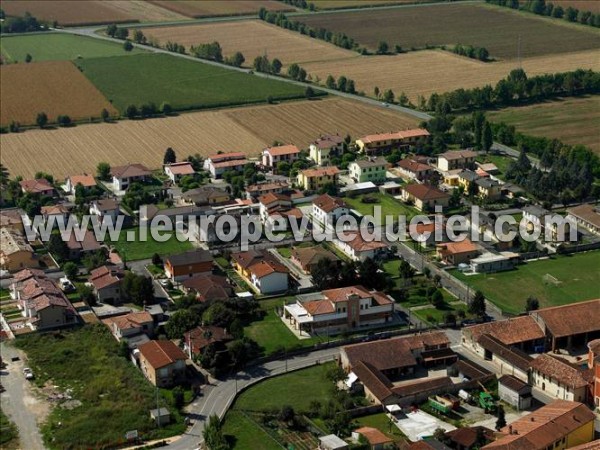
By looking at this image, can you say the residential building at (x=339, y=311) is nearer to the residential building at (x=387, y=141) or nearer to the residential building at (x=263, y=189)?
the residential building at (x=263, y=189)

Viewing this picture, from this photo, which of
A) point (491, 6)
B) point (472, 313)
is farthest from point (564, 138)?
point (491, 6)

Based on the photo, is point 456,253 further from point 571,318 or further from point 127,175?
point 127,175

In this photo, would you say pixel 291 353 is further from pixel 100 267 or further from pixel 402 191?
pixel 402 191

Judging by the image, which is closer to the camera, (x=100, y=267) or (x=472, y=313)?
(x=472, y=313)

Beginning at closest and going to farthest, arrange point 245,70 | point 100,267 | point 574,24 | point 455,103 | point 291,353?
1. point 291,353
2. point 100,267
3. point 455,103
4. point 245,70
5. point 574,24

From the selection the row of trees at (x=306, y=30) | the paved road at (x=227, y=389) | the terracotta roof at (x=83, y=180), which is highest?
the row of trees at (x=306, y=30)

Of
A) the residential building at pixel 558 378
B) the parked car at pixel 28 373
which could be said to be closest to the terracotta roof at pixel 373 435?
the residential building at pixel 558 378
